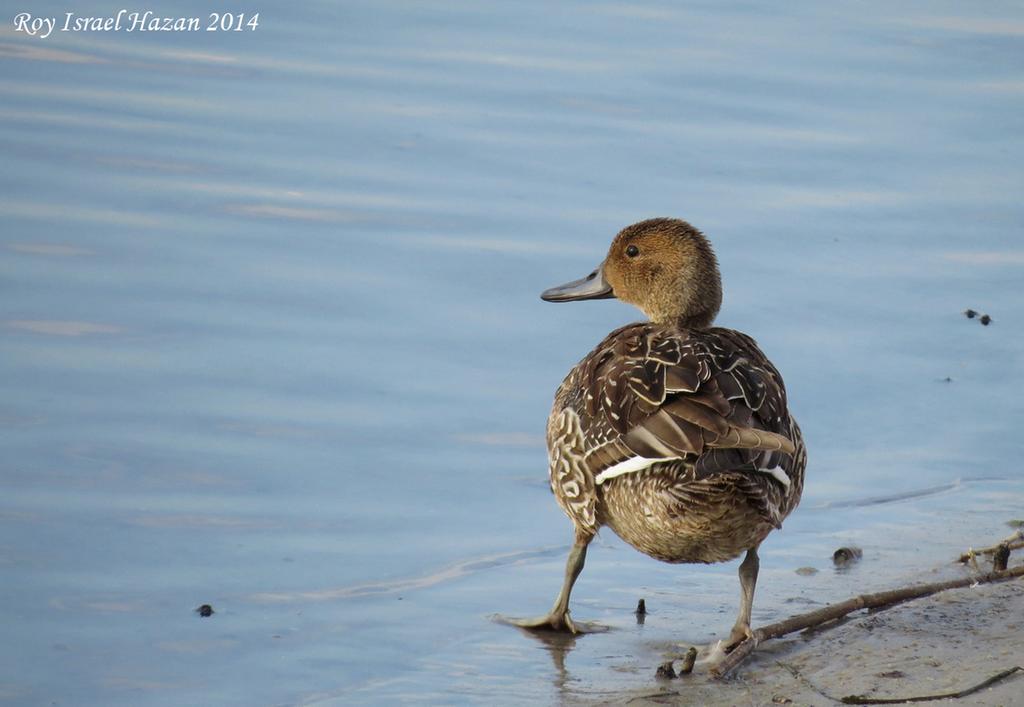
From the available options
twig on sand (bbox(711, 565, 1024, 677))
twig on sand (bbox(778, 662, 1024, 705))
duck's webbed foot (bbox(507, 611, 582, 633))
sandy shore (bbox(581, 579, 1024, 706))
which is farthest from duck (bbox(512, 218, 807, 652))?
twig on sand (bbox(778, 662, 1024, 705))

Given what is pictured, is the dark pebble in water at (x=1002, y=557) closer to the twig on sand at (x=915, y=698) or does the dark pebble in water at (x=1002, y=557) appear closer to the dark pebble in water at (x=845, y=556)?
the dark pebble in water at (x=845, y=556)

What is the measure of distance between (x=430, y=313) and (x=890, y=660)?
3.93 metres

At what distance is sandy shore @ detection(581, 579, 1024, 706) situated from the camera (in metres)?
5.10

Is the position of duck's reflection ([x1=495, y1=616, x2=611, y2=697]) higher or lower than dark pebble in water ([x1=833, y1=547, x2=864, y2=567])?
lower

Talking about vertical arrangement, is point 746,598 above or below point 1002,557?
below

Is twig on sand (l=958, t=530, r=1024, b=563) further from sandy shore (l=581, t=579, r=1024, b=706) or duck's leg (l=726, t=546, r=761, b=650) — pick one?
duck's leg (l=726, t=546, r=761, b=650)

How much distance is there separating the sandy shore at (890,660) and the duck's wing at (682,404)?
595 millimetres

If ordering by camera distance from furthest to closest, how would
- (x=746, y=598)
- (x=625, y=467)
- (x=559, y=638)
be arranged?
1. (x=559, y=638)
2. (x=746, y=598)
3. (x=625, y=467)

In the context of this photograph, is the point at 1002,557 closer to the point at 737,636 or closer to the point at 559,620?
the point at 737,636

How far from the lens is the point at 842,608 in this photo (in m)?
5.83

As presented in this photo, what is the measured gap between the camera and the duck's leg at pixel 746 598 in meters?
5.82

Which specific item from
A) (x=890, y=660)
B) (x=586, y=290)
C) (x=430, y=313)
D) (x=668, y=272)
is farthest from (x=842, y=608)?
(x=430, y=313)

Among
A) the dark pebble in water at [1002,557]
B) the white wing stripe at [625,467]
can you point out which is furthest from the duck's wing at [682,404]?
the dark pebble in water at [1002,557]

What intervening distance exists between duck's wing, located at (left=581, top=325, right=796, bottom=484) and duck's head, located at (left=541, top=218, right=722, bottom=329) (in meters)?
0.49
